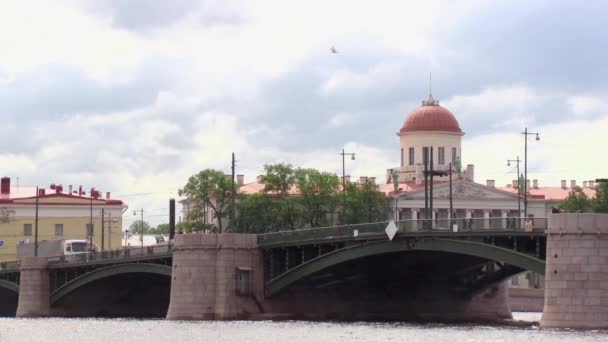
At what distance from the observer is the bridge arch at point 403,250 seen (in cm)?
6931

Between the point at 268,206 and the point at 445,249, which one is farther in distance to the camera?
the point at 268,206

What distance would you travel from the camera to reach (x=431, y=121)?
152m

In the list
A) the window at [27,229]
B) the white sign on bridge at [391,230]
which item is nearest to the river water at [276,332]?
the white sign on bridge at [391,230]

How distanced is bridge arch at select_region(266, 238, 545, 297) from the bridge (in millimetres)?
43

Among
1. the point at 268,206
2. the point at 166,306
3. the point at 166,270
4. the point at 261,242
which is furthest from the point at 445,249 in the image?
the point at 268,206

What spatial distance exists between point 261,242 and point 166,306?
66.9 ft

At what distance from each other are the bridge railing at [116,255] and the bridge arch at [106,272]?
24.7 inches

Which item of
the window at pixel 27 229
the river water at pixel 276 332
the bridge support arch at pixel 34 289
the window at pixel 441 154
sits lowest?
the river water at pixel 276 332

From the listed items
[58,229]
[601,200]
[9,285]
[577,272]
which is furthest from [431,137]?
[577,272]

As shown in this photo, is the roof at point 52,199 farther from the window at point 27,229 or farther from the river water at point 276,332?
the river water at point 276,332

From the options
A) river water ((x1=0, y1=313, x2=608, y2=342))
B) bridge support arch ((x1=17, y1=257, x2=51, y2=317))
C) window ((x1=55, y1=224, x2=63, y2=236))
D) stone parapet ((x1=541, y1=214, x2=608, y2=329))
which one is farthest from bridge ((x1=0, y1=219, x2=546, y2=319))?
window ((x1=55, y1=224, x2=63, y2=236))

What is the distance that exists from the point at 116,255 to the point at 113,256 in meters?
0.44

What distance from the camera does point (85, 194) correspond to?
531ft

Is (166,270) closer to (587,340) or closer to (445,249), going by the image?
(445,249)
